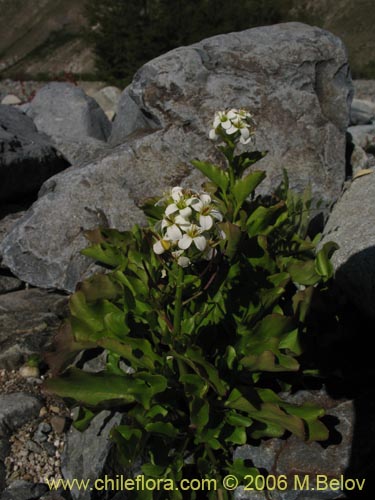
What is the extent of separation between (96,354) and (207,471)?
1.40 meters

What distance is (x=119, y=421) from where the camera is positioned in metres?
3.23

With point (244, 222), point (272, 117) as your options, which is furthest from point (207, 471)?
point (272, 117)

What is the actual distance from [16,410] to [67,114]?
489 cm

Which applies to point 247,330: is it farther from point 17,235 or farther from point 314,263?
point 17,235

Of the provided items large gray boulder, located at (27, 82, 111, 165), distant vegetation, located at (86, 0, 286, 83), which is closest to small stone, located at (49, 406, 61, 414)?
large gray boulder, located at (27, 82, 111, 165)

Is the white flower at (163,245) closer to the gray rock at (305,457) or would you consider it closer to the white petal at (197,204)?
the white petal at (197,204)

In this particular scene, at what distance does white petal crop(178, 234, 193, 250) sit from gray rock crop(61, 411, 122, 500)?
143cm

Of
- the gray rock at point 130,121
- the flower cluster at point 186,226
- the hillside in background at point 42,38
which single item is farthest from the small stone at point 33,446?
the hillside in background at point 42,38

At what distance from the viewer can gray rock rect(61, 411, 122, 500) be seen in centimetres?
316

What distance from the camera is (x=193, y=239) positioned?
233 cm

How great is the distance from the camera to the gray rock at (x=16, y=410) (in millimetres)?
3616

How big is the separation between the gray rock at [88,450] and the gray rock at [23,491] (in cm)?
16

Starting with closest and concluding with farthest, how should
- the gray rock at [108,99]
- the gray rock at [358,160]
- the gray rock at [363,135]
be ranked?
1. the gray rock at [358,160]
2. the gray rock at [363,135]
3. the gray rock at [108,99]

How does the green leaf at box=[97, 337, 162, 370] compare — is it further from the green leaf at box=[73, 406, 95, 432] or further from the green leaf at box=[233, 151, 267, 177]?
the green leaf at box=[233, 151, 267, 177]
